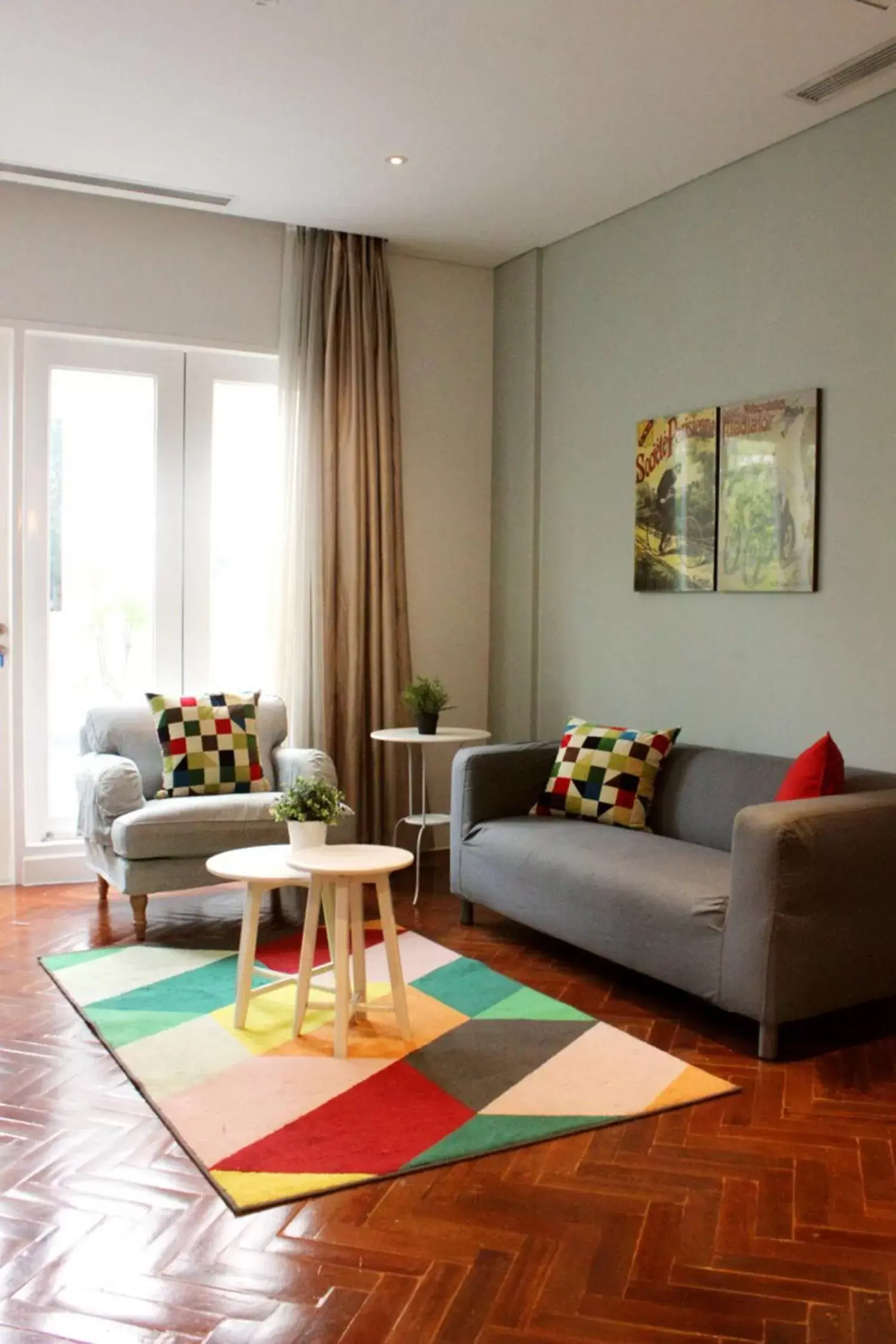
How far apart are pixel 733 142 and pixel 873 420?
3.70ft

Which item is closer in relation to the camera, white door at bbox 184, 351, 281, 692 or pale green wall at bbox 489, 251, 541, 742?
white door at bbox 184, 351, 281, 692

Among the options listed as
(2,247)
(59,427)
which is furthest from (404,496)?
(2,247)

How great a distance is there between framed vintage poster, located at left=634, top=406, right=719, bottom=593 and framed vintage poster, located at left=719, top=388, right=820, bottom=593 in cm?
8

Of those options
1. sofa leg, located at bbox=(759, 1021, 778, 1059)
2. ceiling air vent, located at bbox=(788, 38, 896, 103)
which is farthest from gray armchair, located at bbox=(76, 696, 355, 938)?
ceiling air vent, located at bbox=(788, 38, 896, 103)

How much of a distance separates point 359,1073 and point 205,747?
192 centimetres

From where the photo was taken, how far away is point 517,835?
14.0 ft

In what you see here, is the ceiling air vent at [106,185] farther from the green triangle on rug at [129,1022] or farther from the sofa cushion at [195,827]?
the green triangle on rug at [129,1022]

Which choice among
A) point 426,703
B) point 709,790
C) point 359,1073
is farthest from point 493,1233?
point 426,703

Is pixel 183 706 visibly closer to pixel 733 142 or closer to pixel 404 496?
pixel 404 496

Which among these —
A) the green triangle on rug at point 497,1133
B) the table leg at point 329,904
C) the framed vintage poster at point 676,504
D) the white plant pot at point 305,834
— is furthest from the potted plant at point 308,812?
the framed vintage poster at point 676,504

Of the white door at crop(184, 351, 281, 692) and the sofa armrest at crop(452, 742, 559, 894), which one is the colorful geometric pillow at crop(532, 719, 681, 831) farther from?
the white door at crop(184, 351, 281, 692)

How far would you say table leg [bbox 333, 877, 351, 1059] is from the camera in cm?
318

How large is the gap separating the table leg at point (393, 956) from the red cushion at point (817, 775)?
3.81ft

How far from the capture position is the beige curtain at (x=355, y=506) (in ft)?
17.7
